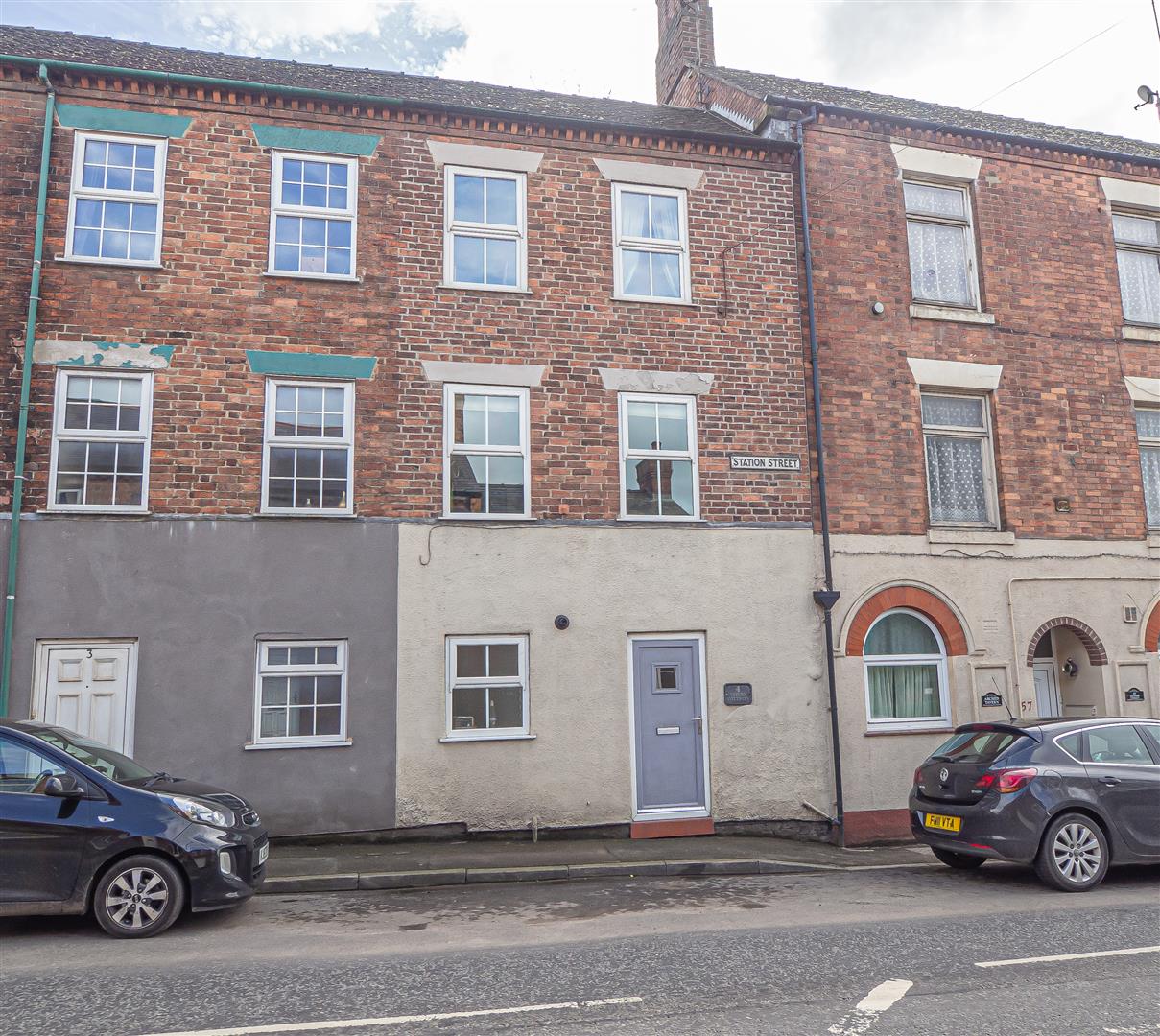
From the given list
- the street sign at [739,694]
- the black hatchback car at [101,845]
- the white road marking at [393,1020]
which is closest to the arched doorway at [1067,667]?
the street sign at [739,694]

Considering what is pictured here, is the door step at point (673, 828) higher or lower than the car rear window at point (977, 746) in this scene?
lower

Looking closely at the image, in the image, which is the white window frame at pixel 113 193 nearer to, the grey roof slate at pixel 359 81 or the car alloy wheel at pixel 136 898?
the grey roof slate at pixel 359 81

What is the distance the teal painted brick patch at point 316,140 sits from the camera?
1159cm

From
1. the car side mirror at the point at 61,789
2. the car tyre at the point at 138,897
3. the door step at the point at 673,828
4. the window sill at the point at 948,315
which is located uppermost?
the window sill at the point at 948,315

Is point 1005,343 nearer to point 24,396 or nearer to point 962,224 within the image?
point 962,224

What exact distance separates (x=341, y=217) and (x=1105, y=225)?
11091 millimetres

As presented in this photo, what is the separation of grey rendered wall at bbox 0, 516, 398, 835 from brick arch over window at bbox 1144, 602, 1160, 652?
33.5 feet

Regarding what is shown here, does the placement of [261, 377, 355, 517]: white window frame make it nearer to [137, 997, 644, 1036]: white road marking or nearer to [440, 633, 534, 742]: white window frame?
[440, 633, 534, 742]: white window frame

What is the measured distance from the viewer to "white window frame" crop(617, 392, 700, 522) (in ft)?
39.5

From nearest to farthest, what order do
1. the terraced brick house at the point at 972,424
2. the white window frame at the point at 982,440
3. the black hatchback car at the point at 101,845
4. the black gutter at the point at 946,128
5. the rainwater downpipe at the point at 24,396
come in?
1. the black hatchback car at the point at 101,845
2. the rainwater downpipe at the point at 24,396
3. the terraced brick house at the point at 972,424
4. the white window frame at the point at 982,440
5. the black gutter at the point at 946,128

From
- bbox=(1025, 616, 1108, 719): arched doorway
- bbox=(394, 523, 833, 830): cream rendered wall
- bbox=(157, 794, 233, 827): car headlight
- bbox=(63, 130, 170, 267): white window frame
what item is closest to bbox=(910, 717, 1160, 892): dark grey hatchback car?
bbox=(394, 523, 833, 830): cream rendered wall

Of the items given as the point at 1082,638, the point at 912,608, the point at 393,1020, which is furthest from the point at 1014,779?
the point at 393,1020

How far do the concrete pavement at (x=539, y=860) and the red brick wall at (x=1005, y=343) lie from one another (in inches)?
164

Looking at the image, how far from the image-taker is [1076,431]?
13820 mm
